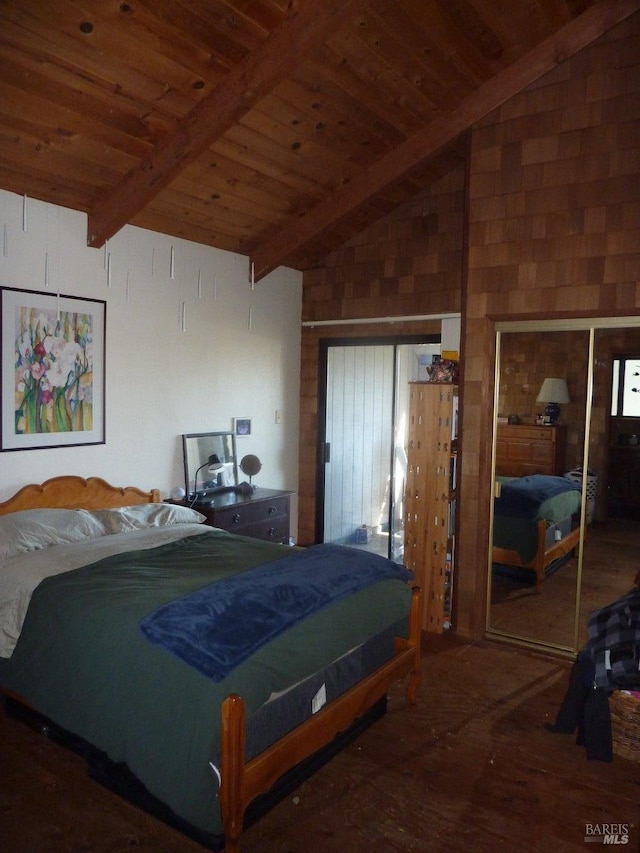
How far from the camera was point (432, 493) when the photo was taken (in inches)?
162

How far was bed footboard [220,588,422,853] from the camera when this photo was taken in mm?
1996

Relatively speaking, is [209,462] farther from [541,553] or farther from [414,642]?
[541,553]

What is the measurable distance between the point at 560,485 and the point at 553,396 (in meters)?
0.53

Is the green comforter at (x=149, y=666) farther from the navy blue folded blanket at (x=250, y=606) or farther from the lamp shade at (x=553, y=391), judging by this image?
the lamp shade at (x=553, y=391)

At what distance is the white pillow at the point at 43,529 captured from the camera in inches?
121

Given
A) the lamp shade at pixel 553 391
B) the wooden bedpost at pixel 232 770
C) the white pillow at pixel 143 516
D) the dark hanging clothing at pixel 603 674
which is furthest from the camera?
the lamp shade at pixel 553 391

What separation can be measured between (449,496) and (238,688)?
2.35 m

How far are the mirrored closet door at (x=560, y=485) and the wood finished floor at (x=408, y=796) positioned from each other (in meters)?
0.81

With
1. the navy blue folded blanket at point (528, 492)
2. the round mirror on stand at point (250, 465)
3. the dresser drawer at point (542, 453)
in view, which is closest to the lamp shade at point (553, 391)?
the dresser drawer at point (542, 453)

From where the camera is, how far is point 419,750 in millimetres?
2787

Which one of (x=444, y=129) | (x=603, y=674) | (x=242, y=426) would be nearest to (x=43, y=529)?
(x=242, y=426)

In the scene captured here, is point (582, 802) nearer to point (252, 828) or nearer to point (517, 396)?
point (252, 828)

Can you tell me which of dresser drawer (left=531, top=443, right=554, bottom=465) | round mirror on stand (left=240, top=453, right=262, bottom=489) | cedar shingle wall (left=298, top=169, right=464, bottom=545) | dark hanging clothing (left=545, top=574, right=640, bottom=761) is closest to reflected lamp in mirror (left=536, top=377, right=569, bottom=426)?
dresser drawer (left=531, top=443, right=554, bottom=465)

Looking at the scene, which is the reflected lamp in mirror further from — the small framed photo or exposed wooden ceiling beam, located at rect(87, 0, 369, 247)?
the small framed photo
